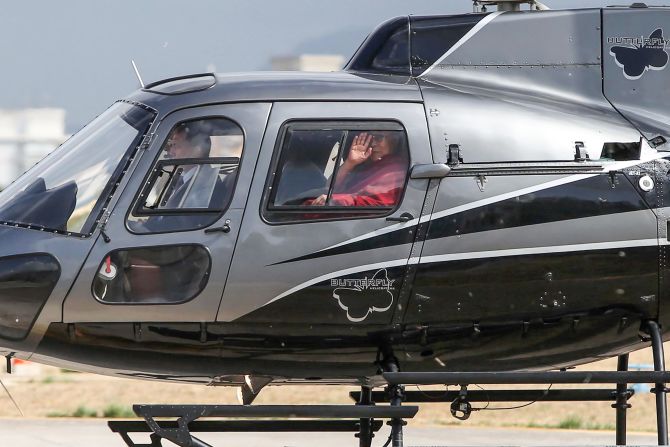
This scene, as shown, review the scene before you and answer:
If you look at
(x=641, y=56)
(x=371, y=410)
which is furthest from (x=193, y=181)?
(x=641, y=56)

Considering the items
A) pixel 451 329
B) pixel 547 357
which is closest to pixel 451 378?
pixel 451 329

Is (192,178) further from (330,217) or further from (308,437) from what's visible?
(308,437)

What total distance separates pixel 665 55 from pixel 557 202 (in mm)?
1275

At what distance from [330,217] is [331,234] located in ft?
0.32

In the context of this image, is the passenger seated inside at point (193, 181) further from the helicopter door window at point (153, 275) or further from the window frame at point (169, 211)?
the helicopter door window at point (153, 275)

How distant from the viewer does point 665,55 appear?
6707mm

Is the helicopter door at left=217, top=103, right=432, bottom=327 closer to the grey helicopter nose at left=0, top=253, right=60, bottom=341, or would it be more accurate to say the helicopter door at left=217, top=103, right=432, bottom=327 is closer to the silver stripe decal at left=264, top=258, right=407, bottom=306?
the silver stripe decal at left=264, top=258, right=407, bottom=306

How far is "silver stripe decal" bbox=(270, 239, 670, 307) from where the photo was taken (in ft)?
19.9

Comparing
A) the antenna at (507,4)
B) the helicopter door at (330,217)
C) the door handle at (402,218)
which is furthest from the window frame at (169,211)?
the antenna at (507,4)

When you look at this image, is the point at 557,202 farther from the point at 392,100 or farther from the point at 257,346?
the point at 257,346

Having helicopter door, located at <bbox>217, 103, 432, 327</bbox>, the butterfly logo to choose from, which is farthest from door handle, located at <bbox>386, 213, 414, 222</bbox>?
the butterfly logo

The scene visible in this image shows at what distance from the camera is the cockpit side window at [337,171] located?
6105mm

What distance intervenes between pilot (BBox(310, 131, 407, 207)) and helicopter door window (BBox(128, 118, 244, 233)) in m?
0.53

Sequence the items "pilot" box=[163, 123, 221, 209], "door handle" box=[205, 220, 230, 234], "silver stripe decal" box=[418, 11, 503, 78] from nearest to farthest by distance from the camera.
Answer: "door handle" box=[205, 220, 230, 234] < "pilot" box=[163, 123, 221, 209] < "silver stripe decal" box=[418, 11, 503, 78]
